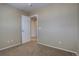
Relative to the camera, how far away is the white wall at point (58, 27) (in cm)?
304

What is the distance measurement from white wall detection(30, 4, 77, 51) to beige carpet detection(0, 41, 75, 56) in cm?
22

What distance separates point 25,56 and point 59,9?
72.2 inches

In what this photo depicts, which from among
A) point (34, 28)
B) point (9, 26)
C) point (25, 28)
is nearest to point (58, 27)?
point (34, 28)

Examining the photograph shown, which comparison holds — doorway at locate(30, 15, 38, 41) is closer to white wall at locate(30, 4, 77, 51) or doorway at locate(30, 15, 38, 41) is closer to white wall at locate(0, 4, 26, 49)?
white wall at locate(30, 4, 77, 51)

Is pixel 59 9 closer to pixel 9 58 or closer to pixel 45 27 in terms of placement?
pixel 45 27

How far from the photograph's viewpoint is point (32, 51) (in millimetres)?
2834

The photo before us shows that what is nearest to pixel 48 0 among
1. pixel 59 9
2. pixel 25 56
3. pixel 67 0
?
pixel 67 0

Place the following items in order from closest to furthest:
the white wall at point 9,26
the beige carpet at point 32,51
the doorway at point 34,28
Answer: the beige carpet at point 32,51 < the white wall at point 9,26 < the doorway at point 34,28

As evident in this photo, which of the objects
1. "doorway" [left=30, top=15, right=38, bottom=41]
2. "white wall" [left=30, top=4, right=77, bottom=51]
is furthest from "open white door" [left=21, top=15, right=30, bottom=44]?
"white wall" [left=30, top=4, right=77, bottom=51]

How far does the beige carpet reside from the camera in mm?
2709

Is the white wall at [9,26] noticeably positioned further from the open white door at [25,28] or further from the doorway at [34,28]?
the doorway at [34,28]

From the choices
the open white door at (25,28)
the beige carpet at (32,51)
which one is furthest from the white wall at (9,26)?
the beige carpet at (32,51)

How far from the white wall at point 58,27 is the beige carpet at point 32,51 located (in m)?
0.22

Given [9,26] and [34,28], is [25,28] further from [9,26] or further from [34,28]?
[9,26]
